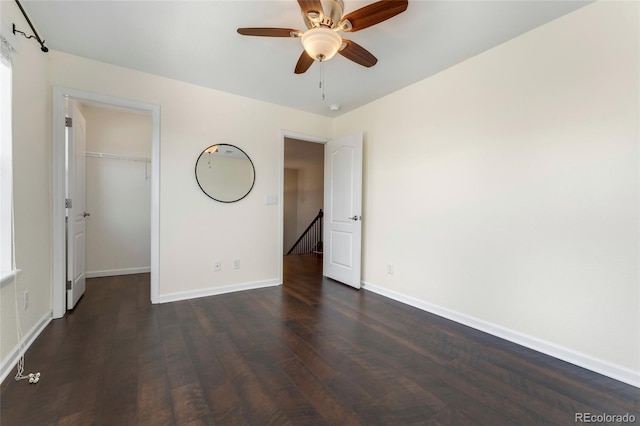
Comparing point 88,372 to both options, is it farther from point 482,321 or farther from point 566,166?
point 566,166

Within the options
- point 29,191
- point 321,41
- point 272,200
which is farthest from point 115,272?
point 321,41

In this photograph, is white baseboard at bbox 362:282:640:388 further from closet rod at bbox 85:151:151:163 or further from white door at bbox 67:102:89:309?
closet rod at bbox 85:151:151:163

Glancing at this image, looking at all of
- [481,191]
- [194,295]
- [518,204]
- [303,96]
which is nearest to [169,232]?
[194,295]

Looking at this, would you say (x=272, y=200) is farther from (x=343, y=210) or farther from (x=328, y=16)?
(x=328, y=16)

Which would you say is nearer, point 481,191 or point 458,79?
point 481,191

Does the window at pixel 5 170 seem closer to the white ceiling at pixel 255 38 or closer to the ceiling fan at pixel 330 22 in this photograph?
the white ceiling at pixel 255 38

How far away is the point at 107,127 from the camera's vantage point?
413 centimetres

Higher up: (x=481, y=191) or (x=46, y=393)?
(x=481, y=191)

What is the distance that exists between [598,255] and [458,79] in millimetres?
1905

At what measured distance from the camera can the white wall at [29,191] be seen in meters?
1.88

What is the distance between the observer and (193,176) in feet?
10.7

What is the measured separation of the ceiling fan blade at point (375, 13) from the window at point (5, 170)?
2.26m

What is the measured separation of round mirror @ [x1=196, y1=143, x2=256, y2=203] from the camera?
3342mm

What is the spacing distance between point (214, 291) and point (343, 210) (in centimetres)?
204
